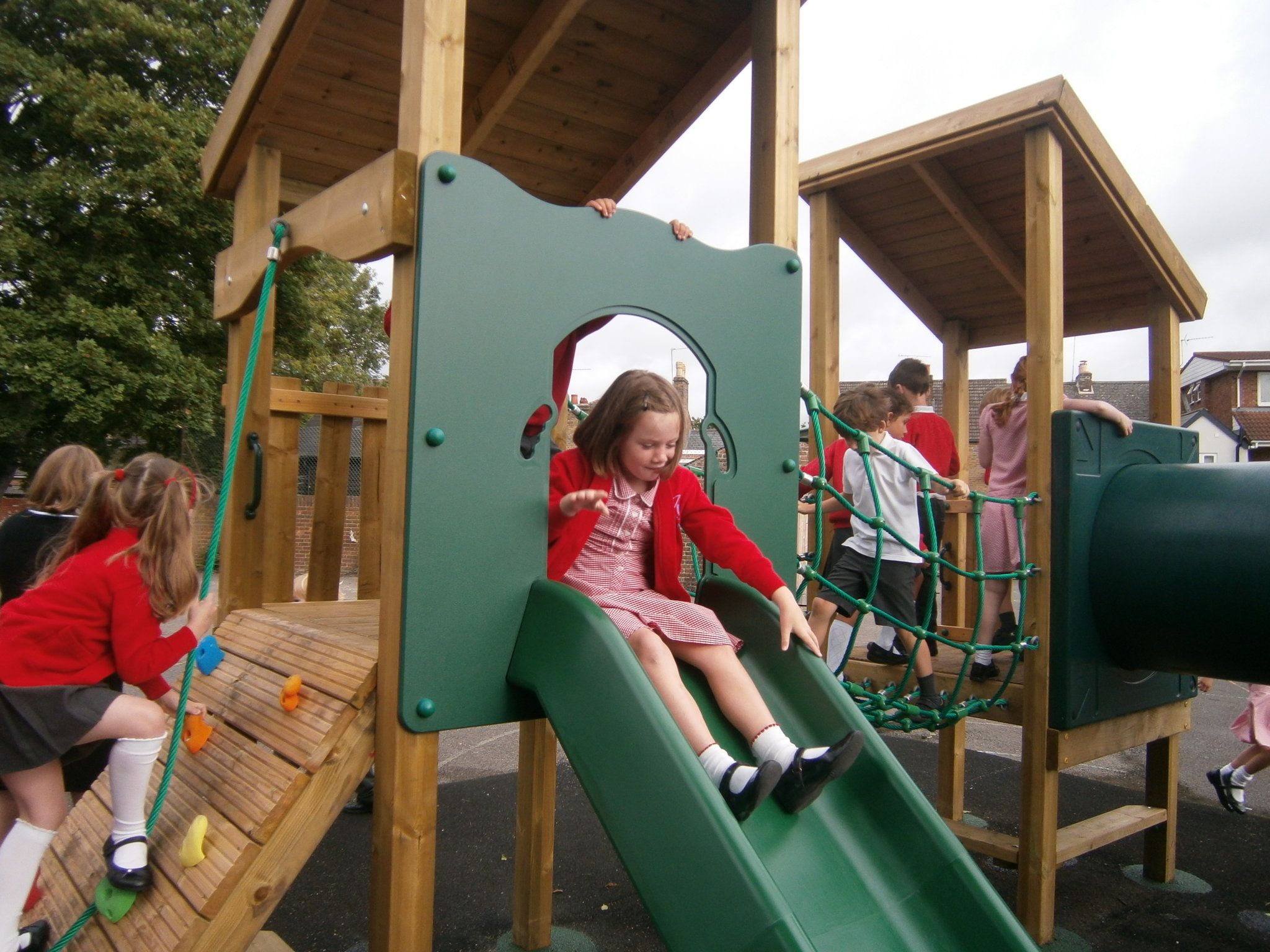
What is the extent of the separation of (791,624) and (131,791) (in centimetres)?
169

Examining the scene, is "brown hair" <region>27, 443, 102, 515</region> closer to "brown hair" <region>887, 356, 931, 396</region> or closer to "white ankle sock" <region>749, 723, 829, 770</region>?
"white ankle sock" <region>749, 723, 829, 770</region>

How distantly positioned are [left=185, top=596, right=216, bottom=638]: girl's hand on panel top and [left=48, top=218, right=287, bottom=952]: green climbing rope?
29mm

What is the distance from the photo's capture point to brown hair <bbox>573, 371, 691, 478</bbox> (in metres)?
2.34

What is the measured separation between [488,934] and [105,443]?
13053mm

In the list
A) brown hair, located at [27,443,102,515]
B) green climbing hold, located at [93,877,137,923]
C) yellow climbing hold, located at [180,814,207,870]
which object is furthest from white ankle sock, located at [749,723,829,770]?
brown hair, located at [27,443,102,515]

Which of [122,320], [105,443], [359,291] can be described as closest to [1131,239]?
[122,320]

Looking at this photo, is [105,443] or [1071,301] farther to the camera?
[105,443]

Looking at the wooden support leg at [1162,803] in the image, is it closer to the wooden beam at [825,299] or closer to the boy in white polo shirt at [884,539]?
the boy in white polo shirt at [884,539]

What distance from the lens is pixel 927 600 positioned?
12.2 feet

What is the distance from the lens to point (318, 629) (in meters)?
2.72

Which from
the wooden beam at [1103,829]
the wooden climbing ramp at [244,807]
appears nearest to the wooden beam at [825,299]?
the wooden beam at [1103,829]

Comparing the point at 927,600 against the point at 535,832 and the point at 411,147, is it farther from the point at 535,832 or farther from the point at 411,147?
the point at 411,147

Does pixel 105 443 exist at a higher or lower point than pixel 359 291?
lower

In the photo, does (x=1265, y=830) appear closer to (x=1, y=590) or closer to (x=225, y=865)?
(x=225, y=865)
